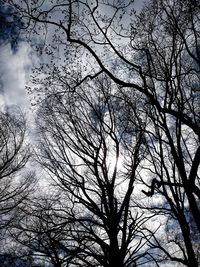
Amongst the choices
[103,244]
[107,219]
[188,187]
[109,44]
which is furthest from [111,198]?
[109,44]

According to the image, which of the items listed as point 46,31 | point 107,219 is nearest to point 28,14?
point 46,31

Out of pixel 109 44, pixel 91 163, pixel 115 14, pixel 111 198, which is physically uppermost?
pixel 115 14

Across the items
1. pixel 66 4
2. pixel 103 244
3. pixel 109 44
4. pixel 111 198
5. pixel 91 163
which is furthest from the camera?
pixel 91 163

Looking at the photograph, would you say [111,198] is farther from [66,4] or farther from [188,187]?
→ [66,4]

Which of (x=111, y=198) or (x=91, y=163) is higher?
(x=91, y=163)

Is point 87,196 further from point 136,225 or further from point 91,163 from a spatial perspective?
point 136,225

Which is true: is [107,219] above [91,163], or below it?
below

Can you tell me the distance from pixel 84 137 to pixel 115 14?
14.2 ft

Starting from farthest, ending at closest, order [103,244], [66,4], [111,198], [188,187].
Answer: [111,198]
[103,244]
[66,4]
[188,187]

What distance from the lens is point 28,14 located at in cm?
697

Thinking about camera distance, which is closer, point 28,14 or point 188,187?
point 188,187

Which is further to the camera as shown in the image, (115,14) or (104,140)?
(104,140)

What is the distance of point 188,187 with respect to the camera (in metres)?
5.68

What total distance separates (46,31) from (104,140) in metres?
4.31
